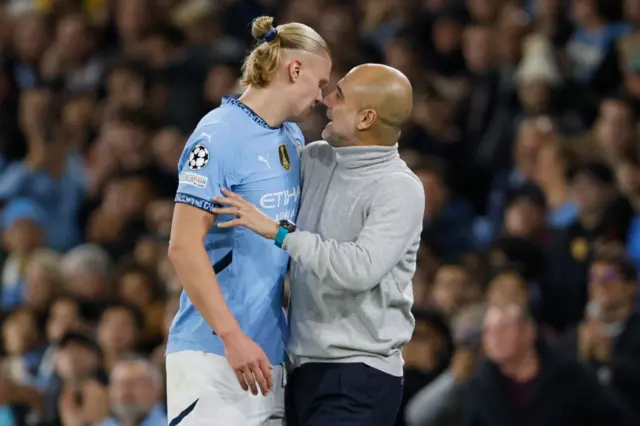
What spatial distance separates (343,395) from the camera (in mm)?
4191

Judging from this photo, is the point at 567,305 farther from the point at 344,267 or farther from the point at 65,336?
the point at 344,267

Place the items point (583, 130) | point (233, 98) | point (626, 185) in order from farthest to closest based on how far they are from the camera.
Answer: point (583, 130) → point (626, 185) → point (233, 98)

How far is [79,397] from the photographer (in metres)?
7.64

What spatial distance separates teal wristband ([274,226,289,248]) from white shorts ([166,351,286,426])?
42cm

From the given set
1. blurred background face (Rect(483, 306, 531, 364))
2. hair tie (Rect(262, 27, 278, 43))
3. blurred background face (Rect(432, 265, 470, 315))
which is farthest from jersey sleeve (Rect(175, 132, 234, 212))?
blurred background face (Rect(432, 265, 470, 315))

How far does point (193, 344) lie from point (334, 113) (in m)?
0.85

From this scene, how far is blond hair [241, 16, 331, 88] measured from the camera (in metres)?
4.30

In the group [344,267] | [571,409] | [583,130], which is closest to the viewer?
[344,267]

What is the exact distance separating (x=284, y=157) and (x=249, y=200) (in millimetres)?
218

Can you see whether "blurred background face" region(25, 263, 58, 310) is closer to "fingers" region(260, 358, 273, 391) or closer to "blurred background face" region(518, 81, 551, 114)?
"blurred background face" region(518, 81, 551, 114)

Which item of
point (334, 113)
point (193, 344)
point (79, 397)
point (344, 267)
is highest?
point (334, 113)

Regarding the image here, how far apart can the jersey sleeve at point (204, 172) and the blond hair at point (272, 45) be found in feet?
0.99

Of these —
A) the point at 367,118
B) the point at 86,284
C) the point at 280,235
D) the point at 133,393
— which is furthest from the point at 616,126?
the point at 280,235

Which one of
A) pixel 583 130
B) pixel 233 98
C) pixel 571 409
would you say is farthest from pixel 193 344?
pixel 583 130
